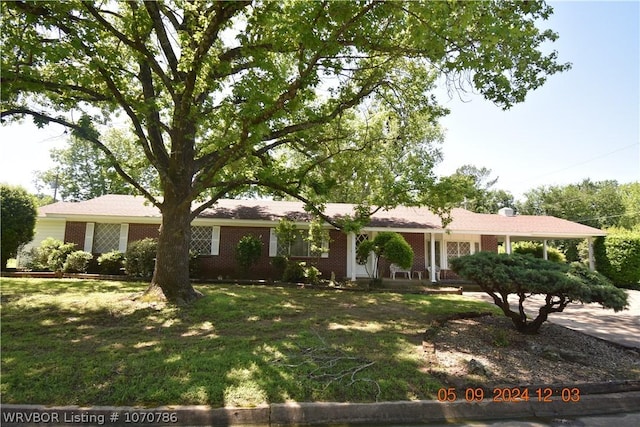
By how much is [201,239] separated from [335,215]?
6809 millimetres

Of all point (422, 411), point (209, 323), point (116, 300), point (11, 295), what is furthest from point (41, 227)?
point (422, 411)

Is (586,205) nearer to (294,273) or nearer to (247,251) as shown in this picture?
(294,273)

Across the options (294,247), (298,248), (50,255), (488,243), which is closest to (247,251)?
(294,247)

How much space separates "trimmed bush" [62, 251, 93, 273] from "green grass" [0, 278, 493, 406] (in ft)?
17.7

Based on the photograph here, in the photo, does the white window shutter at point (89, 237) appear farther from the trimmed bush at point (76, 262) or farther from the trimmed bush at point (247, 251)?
the trimmed bush at point (247, 251)

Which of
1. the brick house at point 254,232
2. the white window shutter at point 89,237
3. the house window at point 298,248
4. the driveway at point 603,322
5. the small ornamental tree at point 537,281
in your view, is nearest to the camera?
the small ornamental tree at point 537,281

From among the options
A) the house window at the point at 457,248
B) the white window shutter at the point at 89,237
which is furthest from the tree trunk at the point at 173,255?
the house window at the point at 457,248

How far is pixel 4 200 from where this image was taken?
1471 centimetres

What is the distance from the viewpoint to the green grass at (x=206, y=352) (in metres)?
4.21

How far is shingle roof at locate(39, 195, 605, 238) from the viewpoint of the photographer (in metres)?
16.6

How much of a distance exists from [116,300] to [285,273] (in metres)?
7.20

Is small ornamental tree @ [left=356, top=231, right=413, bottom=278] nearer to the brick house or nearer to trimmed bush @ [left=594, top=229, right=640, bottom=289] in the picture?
the brick house

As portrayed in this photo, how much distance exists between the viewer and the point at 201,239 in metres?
17.0

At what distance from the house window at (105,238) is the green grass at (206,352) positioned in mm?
7183
